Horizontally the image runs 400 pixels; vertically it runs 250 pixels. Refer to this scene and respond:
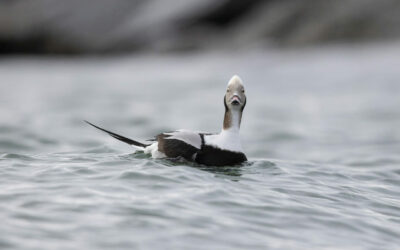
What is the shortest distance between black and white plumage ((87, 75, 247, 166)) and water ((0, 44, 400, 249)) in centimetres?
14

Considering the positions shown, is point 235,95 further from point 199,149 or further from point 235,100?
point 199,149

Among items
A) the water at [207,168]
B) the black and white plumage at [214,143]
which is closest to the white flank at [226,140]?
the black and white plumage at [214,143]

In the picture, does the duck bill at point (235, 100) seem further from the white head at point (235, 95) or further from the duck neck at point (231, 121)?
the duck neck at point (231, 121)

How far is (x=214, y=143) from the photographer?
8508mm

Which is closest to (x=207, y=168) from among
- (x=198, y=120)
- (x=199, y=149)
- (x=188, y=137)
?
(x=199, y=149)

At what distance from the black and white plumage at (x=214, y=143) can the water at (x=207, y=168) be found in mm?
139

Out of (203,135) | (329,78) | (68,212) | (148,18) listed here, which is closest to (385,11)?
(329,78)

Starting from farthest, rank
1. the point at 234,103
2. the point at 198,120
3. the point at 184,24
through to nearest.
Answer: the point at 184,24 < the point at 198,120 < the point at 234,103

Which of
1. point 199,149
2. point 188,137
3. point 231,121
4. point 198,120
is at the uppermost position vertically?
point 198,120

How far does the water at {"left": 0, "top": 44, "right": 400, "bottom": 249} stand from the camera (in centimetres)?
630

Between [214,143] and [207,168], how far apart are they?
0.30 metres

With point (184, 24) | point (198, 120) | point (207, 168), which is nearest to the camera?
point (207, 168)

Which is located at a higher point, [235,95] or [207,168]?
[235,95]

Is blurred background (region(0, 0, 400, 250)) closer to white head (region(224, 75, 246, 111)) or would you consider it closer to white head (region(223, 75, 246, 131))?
white head (region(223, 75, 246, 131))
